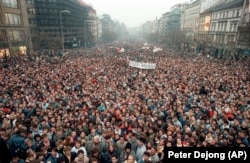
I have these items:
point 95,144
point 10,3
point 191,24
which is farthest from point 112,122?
point 191,24

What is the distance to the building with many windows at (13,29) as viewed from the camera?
38469 mm

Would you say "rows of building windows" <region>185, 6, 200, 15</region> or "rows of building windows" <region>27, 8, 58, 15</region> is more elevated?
"rows of building windows" <region>185, 6, 200, 15</region>

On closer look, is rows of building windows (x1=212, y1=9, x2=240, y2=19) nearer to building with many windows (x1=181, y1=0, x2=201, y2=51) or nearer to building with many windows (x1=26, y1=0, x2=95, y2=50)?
building with many windows (x1=181, y1=0, x2=201, y2=51)

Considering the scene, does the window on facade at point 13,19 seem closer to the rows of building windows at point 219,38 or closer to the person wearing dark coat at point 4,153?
the person wearing dark coat at point 4,153

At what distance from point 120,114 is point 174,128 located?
9.76ft

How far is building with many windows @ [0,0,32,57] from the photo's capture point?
38.5 m

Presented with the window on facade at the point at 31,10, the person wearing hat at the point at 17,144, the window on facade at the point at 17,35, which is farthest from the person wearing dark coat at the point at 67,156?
the window on facade at the point at 31,10

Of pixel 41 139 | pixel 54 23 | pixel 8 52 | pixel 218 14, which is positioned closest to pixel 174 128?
pixel 41 139

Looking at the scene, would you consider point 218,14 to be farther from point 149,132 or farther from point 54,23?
point 149,132

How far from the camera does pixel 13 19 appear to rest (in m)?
41.9

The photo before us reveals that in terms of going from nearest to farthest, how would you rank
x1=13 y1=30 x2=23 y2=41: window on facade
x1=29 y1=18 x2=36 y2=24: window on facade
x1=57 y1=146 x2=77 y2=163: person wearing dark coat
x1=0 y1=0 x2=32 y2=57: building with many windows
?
x1=57 y1=146 x2=77 y2=163: person wearing dark coat, x1=0 y1=0 x2=32 y2=57: building with many windows, x1=13 y1=30 x2=23 y2=41: window on facade, x1=29 y1=18 x2=36 y2=24: window on facade

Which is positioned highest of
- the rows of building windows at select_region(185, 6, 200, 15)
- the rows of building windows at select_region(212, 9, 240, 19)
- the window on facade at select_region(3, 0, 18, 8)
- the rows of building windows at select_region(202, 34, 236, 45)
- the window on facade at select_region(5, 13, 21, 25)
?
the rows of building windows at select_region(185, 6, 200, 15)

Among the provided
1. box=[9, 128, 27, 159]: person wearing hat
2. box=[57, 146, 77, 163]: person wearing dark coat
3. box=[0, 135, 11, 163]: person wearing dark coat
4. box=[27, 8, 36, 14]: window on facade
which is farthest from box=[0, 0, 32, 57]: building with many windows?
box=[57, 146, 77, 163]: person wearing dark coat

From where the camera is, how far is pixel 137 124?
10.4m
